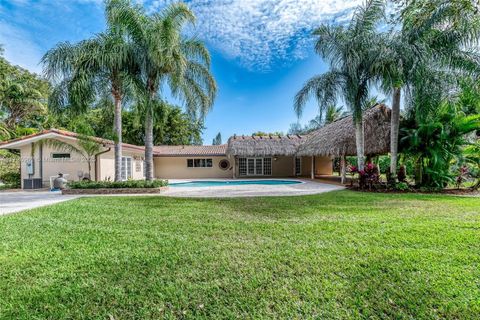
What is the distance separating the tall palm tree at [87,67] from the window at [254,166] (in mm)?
14399

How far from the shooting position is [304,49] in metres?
15.4

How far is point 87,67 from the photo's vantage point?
38.0ft

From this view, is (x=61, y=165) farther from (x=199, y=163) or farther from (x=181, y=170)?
(x=199, y=163)

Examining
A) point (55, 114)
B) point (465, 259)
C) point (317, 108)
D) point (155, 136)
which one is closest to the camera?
point (465, 259)

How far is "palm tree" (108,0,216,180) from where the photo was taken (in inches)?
444

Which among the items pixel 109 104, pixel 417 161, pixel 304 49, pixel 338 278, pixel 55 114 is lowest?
pixel 338 278

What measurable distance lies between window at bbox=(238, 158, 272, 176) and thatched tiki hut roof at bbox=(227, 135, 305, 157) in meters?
2.04

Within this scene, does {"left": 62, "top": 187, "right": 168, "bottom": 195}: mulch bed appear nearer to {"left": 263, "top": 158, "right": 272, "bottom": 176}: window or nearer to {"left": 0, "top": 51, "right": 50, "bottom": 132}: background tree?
{"left": 263, "top": 158, "right": 272, "bottom": 176}: window

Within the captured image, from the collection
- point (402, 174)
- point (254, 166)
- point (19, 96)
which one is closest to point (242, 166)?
point (254, 166)

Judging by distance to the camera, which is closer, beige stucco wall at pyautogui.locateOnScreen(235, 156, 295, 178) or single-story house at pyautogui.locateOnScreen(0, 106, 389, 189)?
single-story house at pyautogui.locateOnScreen(0, 106, 389, 189)

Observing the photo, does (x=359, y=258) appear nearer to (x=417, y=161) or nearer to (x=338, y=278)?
(x=338, y=278)

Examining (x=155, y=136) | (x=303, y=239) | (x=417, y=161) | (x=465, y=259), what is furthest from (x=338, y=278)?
(x=155, y=136)

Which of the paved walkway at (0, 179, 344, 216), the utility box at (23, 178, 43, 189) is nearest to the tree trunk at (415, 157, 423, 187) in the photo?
the paved walkway at (0, 179, 344, 216)

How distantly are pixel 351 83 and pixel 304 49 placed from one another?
477cm
